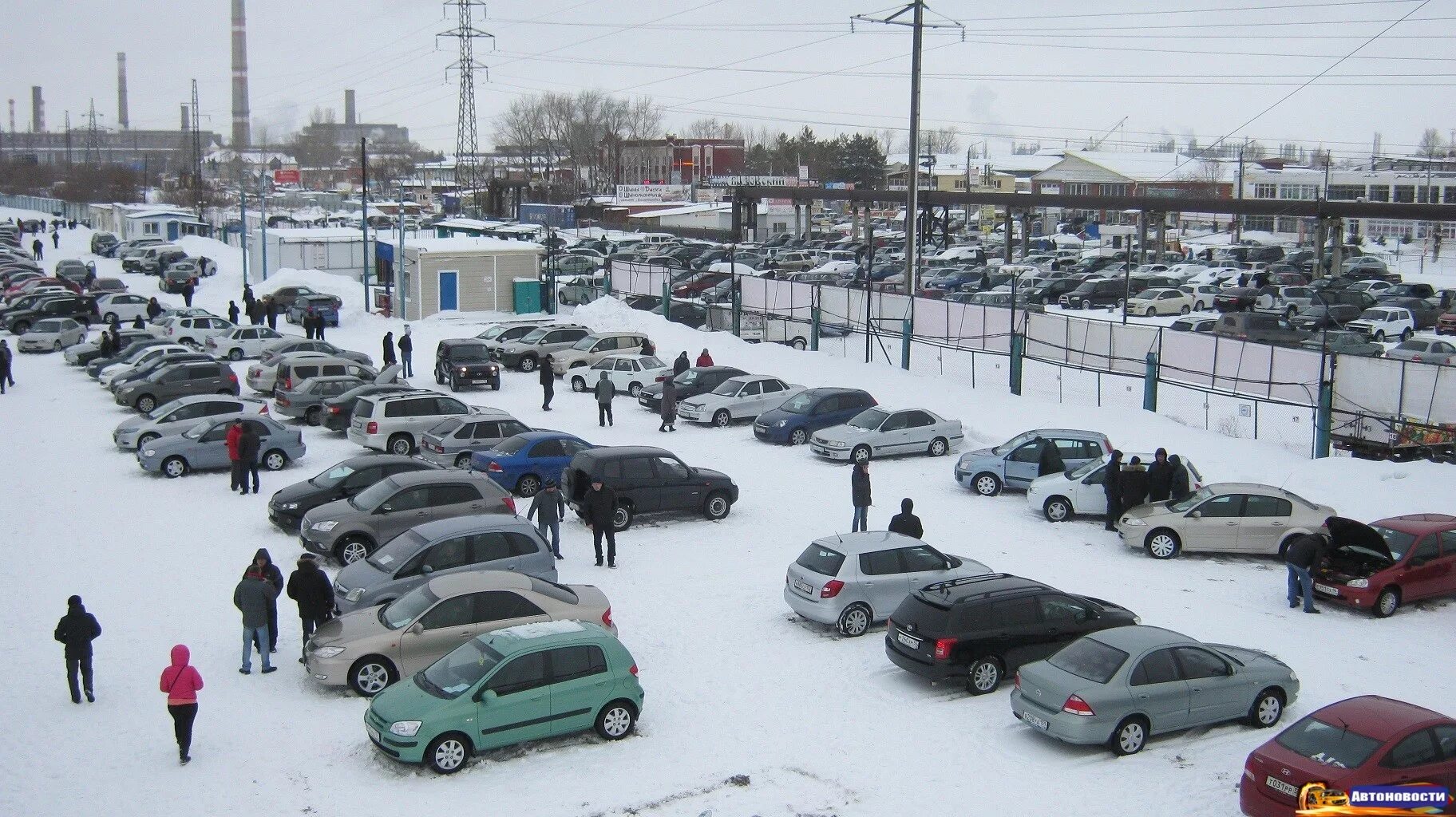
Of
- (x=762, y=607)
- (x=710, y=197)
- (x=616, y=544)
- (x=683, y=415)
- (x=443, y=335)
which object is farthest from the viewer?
(x=710, y=197)

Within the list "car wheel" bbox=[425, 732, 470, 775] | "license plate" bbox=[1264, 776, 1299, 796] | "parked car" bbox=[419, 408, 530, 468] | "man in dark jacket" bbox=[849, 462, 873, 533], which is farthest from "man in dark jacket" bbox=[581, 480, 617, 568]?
"license plate" bbox=[1264, 776, 1299, 796]

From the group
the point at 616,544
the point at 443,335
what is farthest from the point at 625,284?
the point at 616,544

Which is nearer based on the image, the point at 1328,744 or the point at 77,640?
the point at 1328,744

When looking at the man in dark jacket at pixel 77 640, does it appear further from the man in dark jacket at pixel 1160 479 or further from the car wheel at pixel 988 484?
the man in dark jacket at pixel 1160 479

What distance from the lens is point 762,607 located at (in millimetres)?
17344

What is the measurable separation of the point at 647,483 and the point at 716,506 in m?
1.34

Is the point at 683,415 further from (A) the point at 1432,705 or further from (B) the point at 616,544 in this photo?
(A) the point at 1432,705

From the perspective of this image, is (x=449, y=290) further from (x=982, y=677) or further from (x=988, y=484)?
(x=982, y=677)

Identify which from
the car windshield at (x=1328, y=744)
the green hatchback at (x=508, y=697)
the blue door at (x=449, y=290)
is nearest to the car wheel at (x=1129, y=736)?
the car windshield at (x=1328, y=744)

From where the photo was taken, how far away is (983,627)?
47.3ft

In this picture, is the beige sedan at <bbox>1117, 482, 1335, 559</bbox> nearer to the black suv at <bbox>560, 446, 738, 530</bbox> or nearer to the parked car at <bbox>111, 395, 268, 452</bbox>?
the black suv at <bbox>560, 446, 738, 530</bbox>

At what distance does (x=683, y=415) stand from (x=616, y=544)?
405 inches

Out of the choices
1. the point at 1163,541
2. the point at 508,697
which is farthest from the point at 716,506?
the point at 508,697

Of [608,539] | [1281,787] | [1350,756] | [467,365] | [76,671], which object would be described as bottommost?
[76,671]
